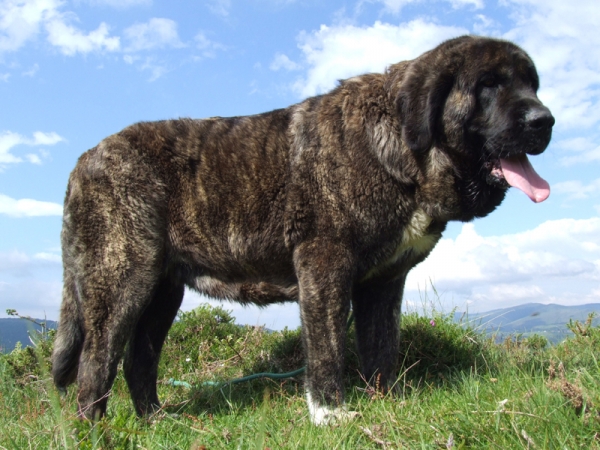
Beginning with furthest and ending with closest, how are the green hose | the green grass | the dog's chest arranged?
the green hose < the dog's chest < the green grass

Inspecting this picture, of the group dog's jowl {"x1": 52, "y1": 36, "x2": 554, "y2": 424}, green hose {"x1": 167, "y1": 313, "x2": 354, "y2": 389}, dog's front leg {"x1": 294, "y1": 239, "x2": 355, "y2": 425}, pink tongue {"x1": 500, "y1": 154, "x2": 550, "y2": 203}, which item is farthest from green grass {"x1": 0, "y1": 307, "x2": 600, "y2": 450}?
pink tongue {"x1": 500, "y1": 154, "x2": 550, "y2": 203}

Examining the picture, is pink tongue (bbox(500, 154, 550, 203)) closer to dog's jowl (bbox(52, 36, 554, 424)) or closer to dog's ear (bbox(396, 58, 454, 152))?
dog's jowl (bbox(52, 36, 554, 424))

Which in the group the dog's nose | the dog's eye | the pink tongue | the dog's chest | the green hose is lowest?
the green hose

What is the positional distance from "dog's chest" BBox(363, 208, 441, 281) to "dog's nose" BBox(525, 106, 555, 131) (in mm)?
786

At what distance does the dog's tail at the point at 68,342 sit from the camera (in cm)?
371

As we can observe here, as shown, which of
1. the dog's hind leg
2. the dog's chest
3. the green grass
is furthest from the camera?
the dog's hind leg

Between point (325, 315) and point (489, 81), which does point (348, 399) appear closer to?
point (325, 315)

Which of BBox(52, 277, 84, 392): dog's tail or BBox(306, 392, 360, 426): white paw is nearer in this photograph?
BBox(306, 392, 360, 426): white paw

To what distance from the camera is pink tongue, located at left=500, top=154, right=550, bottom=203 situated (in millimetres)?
3287

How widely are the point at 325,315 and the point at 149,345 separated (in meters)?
1.54

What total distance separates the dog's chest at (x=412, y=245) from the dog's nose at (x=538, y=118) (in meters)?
0.79

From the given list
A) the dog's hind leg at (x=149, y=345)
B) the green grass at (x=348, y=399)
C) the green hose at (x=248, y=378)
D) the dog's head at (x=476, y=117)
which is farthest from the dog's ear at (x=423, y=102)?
the dog's hind leg at (x=149, y=345)

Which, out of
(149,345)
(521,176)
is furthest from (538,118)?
(149,345)

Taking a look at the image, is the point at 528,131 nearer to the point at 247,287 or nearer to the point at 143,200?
the point at 247,287
